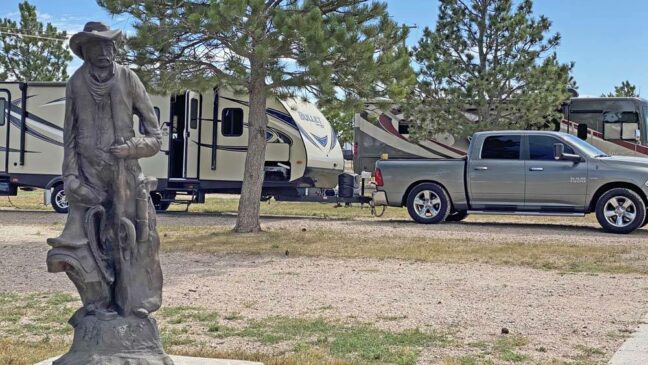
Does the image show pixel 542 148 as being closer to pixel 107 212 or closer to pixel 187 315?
pixel 187 315

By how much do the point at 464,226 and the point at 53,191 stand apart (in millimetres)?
8982

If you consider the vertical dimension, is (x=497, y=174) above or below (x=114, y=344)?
above

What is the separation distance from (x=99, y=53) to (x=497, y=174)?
11570 mm

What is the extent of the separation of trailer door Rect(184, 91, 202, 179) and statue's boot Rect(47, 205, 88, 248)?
1388 centimetres

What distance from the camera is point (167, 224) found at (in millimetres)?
15711

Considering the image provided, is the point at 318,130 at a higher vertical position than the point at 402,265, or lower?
higher

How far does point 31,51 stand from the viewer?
105 ft

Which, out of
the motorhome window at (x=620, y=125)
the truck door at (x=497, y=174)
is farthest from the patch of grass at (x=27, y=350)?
the motorhome window at (x=620, y=125)

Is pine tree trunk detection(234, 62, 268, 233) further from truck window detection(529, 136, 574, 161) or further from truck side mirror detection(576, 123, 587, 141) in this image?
truck side mirror detection(576, 123, 587, 141)

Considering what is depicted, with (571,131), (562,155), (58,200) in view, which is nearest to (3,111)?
(58,200)

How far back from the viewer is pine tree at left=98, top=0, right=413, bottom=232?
465 inches

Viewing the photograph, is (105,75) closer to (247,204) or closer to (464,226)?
(247,204)

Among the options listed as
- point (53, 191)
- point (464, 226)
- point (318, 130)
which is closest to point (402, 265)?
point (464, 226)

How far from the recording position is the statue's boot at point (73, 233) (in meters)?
4.38
